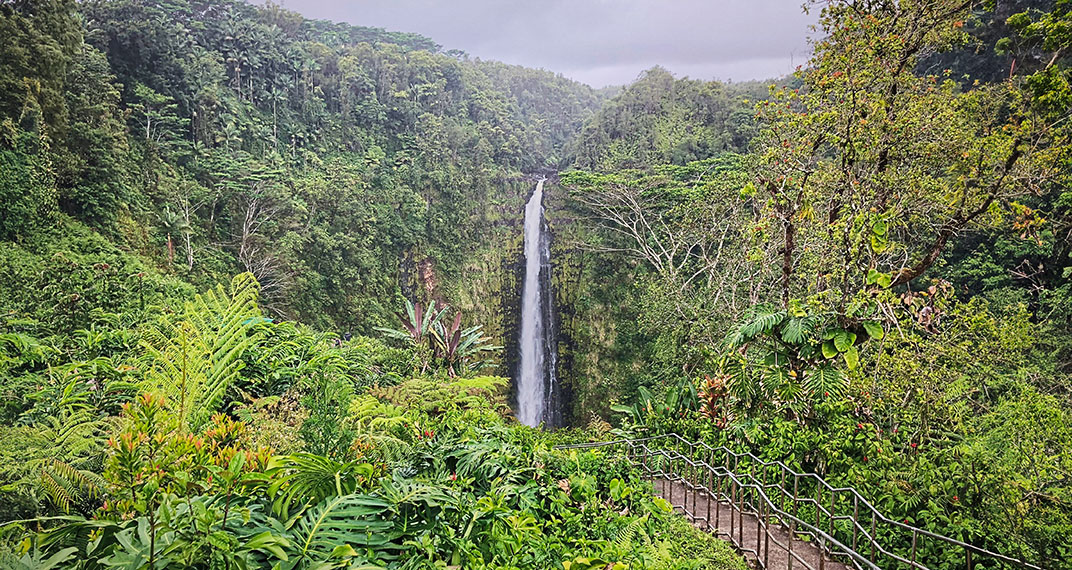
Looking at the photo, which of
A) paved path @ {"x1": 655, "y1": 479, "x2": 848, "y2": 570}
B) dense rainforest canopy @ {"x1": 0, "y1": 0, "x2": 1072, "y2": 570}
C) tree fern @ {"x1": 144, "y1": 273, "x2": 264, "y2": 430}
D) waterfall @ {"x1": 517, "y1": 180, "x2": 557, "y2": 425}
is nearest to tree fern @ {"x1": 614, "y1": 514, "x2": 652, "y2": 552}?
dense rainforest canopy @ {"x1": 0, "y1": 0, "x2": 1072, "y2": 570}

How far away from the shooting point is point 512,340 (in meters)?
17.8

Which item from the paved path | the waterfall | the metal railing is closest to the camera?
the metal railing

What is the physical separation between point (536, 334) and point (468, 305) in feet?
Result: 8.89

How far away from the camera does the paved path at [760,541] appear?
11.6 ft

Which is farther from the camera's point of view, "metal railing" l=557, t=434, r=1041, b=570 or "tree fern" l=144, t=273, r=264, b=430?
"metal railing" l=557, t=434, r=1041, b=570

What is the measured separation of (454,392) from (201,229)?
1102 cm

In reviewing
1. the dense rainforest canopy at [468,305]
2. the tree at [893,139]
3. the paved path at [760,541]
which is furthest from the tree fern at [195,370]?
the tree at [893,139]

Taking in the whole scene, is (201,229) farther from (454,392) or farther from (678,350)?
(678,350)

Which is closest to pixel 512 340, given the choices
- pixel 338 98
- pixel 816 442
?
pixel 338 98

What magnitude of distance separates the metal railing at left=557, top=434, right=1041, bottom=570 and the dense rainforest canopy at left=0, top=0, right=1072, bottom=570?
0.43 ft

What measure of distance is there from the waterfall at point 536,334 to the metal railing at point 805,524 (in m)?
11.2

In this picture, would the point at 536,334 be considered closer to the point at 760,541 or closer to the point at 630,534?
the point at 760,541

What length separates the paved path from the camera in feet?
11.6

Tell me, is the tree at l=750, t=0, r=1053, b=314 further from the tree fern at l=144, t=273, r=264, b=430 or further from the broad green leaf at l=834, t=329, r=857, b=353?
the tree fern at l=144, t=273, r=264, b=430
